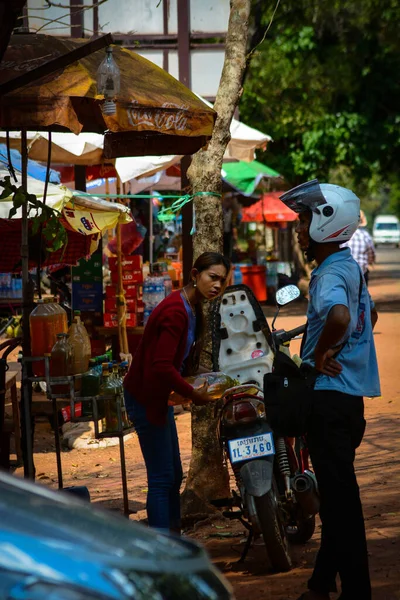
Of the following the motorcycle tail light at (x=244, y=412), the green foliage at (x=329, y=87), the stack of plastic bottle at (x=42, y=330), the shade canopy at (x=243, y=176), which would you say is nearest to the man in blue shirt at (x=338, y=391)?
the motorcycle tail light at (x=244, y=412)

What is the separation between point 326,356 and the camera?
427 centimetres

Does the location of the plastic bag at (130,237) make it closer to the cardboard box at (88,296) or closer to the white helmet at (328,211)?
the cardboard box at (88,296)

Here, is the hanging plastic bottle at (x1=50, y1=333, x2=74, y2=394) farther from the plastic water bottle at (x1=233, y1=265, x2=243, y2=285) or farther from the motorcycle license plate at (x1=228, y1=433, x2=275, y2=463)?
the plastic water bottle at (x1=233, y1=265, x2=243, y2=285)

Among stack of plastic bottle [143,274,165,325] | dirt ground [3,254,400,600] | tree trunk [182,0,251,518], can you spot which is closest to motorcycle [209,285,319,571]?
dirt ground [3,254,400,600]

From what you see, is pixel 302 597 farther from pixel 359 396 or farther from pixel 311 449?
pixel 359 396

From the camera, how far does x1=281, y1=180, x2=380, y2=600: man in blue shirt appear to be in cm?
425

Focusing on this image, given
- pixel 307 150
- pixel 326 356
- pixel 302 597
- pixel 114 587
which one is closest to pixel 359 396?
pixel 326 356

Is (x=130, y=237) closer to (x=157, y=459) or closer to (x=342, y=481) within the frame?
(x=157, y=459)

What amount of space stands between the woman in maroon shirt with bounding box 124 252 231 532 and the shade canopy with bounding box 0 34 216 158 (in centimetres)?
88

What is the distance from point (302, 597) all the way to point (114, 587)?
2.61 m

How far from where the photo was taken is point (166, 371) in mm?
4777

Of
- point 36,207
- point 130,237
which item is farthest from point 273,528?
point 130,237

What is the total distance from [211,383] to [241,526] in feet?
5.05

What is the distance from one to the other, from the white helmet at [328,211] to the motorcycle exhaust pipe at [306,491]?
4.55 feet
